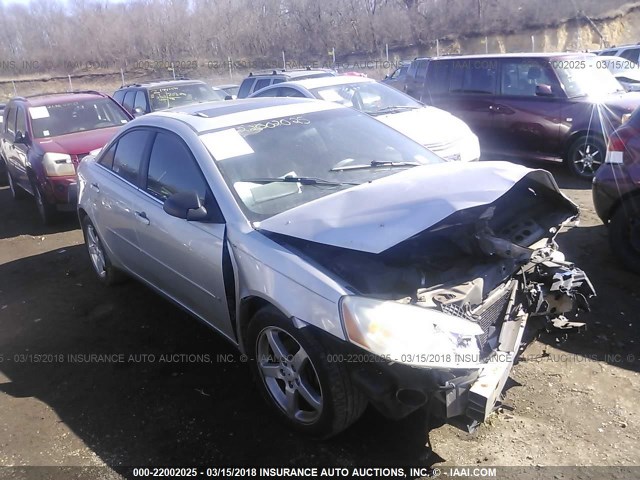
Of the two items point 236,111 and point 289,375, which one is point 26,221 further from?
point 289,375

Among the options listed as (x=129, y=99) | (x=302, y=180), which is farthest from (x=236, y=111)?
(x=129, y=99)

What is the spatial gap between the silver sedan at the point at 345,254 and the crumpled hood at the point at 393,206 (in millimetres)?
11

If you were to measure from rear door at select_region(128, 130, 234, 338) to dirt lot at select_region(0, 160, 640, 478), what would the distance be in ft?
1.53

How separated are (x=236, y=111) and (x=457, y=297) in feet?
7.22

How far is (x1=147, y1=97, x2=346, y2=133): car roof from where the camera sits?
3.73m

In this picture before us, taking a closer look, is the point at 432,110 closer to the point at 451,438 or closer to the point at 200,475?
the point at 451,438

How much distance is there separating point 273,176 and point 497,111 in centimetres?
664

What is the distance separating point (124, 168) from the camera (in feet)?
14.6

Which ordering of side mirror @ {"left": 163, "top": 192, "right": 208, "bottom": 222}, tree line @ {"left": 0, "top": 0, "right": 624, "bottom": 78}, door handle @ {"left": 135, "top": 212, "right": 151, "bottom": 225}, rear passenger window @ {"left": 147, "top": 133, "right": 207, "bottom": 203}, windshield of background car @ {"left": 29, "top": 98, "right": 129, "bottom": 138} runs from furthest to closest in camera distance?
tree line @ {"left": 0, "top": 0, "right": 624, "bottom": 78} → windshield of background car @ {"left": 29, "top": 98, "right": 129, "bottom": 138} → door handle @ {"left": 135, "top": 212, "right": 151, "bottom": 225} → rear passenger window @ {"left": 147, "top": 133, "right": 207, "bottom": 203} → side mirror @ {"left": 163, "top": 192, "right": 208, "bottom": 222}

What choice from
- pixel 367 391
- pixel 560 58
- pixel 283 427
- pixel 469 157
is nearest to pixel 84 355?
pixel 283 427

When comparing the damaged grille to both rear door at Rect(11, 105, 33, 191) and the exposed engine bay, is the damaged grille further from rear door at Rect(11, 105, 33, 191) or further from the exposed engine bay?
rear door at Rect(11, 105, 33, 191)

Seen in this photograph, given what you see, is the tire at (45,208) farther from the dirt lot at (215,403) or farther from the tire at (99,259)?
the dirt lot at (215,403)

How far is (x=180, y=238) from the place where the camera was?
11.5 feet

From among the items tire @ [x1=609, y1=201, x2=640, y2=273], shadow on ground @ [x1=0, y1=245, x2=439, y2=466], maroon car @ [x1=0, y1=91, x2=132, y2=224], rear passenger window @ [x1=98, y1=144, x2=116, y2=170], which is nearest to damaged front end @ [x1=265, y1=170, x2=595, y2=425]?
shadow on ground @ [x1=0, y1=245, x2=439, y2=466]
